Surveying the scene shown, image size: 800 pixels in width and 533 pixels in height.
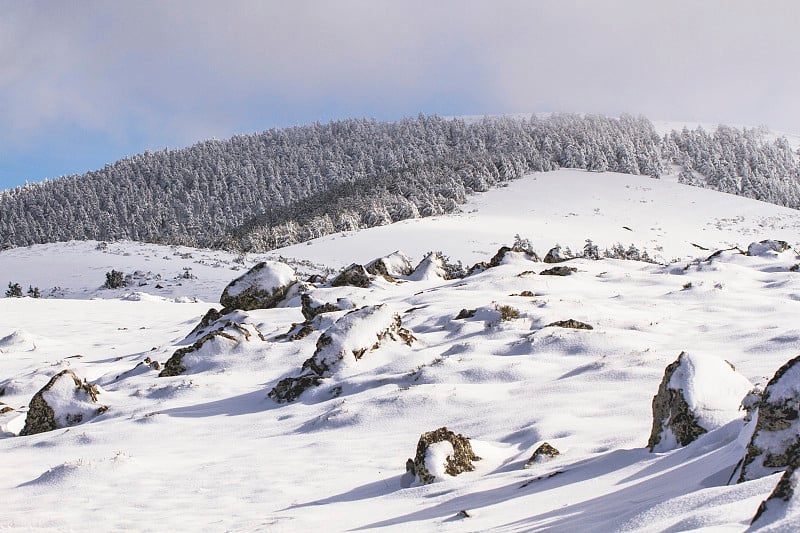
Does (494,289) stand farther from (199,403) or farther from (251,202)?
(251,202)

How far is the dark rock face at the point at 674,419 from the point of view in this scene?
538cm

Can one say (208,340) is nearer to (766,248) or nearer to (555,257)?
(555,257)

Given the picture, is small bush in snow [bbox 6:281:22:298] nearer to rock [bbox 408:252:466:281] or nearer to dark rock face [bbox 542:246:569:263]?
rock [bbox 408:252:466:281]

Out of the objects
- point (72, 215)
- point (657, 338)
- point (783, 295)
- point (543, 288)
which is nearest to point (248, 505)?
point (657, 338)

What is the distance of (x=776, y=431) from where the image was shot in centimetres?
390

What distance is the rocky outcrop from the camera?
10477 mm

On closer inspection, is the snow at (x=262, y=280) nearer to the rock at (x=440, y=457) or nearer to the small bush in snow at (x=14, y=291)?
the rock at (x=440, y=457)

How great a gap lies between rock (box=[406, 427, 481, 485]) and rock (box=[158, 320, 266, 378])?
25.1 ft

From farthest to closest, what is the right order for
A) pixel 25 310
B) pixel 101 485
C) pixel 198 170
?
1. pixel 198 170
2. pixel 25 310
3. pixel 101 485

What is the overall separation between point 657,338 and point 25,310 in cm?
2097

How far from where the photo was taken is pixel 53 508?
20.1 feet

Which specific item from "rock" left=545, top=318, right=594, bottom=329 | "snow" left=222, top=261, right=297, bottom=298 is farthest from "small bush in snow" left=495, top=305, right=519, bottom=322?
"snow" left=222, top=261, right=297, bottom=298

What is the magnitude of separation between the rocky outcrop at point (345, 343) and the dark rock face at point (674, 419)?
244 inches

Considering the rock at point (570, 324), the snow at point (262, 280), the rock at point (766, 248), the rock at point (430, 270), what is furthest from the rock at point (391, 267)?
the rock at point (766, 248)
